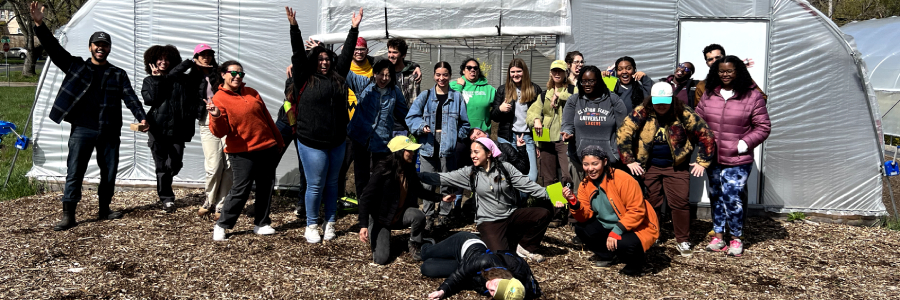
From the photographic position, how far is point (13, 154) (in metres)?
10.8

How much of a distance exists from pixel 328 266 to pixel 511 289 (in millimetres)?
1587

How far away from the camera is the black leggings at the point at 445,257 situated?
4.70 metres

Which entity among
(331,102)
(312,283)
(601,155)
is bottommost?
(312,283)

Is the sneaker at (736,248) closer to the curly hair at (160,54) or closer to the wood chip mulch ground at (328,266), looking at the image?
the wood chip mulch ground at (328,266)

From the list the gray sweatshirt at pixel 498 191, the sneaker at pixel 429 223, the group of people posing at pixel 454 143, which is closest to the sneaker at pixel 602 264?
the group of people posing at pixel 454 143

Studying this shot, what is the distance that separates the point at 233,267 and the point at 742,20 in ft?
17.7

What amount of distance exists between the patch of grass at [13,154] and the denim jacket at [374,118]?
4225mm

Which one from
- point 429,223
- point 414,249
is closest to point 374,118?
point 429,223

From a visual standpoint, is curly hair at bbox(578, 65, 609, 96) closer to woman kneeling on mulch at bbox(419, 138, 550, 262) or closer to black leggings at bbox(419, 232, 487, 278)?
woman kneeling on mulch at bbox(419, 138, 550, 262)

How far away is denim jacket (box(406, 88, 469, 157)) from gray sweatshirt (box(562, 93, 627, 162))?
1.03 m

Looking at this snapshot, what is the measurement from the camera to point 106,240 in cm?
573

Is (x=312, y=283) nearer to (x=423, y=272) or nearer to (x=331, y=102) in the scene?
(x=423, y=272)

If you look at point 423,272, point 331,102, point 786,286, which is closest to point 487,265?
point 423,272

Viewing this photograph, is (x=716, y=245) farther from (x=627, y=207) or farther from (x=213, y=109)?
(x=213, y=109)
